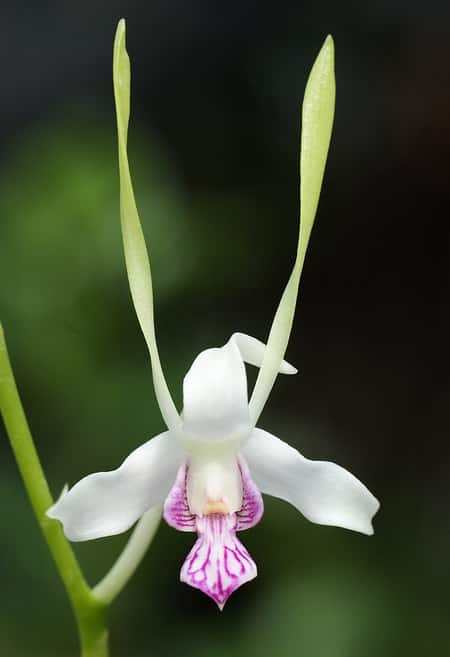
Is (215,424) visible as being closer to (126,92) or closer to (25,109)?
(126,92)

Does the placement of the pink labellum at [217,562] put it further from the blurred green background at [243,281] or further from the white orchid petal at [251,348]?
the blurred green background at [243,281]

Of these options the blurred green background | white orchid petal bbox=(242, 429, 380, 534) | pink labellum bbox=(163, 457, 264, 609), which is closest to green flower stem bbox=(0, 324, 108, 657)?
pink labellum bbox=(163, 457, 264, 609)

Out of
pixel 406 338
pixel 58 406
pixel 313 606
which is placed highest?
pixel 58 406

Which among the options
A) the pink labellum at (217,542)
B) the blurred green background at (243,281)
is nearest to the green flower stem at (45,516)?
the pink labellum at (217,542)

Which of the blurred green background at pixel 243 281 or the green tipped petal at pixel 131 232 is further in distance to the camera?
the blurred green background at pixel 243 281

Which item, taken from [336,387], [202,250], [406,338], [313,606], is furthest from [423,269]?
[313,606]

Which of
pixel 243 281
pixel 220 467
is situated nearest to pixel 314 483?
pixel 220 467

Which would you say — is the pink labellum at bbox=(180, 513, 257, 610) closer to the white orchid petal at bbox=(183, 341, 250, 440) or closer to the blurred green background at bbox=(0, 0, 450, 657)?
the white orchid petal at bbox=(183, 341, 250, 440)
